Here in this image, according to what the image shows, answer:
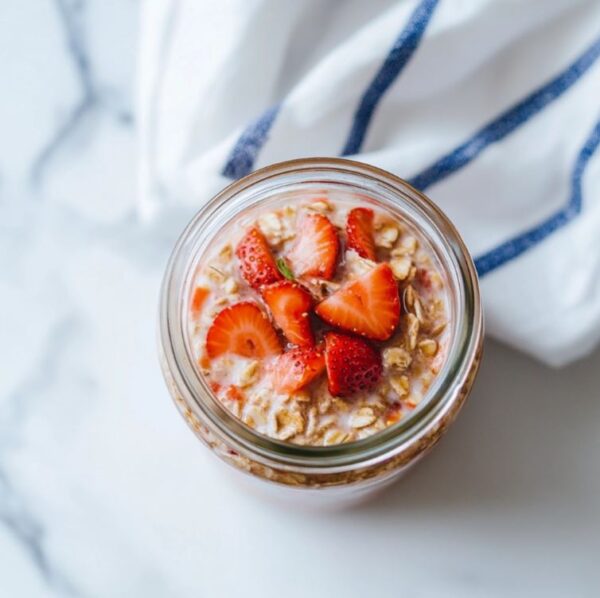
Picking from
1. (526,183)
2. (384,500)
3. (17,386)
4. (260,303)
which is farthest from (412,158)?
(17,386)

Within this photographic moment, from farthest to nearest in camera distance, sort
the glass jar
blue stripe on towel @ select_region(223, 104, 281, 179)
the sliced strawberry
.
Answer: blue stripe on towel @ select_region(223, 104, 281, 179)
the sliced strawberry
the glass jar

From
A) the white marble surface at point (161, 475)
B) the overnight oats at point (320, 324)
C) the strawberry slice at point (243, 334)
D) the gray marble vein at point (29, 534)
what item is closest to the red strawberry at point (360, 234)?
the overnight oats at point (320, 324)

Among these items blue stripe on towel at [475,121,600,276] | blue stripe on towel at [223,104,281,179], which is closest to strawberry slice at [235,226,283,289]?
blue stripe on towel at [223,104,281,179]

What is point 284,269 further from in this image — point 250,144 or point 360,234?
point 250,144

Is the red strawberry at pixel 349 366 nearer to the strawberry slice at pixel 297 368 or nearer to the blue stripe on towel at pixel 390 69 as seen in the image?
the strawberry slice at pixel 297 368

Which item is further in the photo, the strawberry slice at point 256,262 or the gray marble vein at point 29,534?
the gray marble vein at point 29,534

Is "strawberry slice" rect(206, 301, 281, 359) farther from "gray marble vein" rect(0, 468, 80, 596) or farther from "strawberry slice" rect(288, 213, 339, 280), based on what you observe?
"gray marble vein" rect(0, 468, 80, 596)

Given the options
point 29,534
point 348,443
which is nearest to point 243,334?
point 348,443
